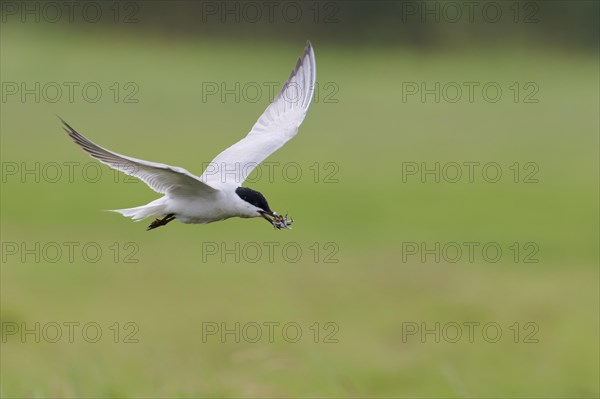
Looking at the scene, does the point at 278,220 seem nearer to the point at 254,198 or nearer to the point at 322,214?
the point at 254,198

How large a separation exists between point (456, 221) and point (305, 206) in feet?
8.91

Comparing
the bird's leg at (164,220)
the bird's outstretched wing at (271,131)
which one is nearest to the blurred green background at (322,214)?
the bird's leg at (164,220)

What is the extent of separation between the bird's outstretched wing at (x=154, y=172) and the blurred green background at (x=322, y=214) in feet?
3.88

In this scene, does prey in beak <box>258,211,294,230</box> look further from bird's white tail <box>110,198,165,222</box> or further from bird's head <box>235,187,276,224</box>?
bird's white tail <box>110,198,165,222</box>

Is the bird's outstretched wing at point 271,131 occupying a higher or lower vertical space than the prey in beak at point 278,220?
higher

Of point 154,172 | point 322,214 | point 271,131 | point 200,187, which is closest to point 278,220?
point 200,187

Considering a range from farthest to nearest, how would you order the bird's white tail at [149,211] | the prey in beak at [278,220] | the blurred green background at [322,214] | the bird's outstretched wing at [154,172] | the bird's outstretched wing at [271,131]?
the blurred green background at [322,214] < the bird's outstretched wing at [271,131] < the bird's white tail at [149,211] < the prey in beak at [278,220] < the bird's outstretched wing at [154,172]

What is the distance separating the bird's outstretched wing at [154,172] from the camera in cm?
653

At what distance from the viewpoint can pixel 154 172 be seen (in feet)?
22.8

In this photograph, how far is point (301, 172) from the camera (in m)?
24.0

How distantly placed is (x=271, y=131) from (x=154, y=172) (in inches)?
80.6

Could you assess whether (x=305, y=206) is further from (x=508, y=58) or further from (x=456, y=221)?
(x=508, y=58)

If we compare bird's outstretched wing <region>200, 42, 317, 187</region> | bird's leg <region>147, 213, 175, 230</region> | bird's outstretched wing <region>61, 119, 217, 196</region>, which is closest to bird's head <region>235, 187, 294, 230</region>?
bird's outstretched wing <region>61, 119, 217, 196</region>

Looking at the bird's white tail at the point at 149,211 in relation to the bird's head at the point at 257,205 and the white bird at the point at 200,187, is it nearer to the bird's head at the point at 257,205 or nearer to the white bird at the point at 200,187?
the white bird at the point at 200,187
